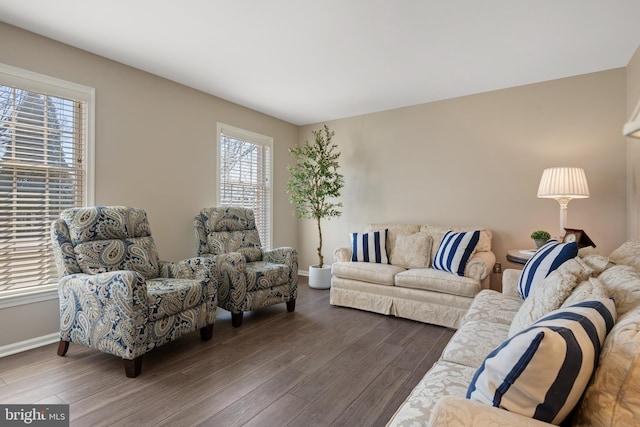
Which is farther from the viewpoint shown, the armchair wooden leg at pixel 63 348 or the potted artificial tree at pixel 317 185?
the potted artificial tree at pixel 317 185

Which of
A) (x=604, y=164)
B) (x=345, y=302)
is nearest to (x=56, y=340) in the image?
(x=345, y=302)

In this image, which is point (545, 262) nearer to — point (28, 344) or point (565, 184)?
point (565, 184)

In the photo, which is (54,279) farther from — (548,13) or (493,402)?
(548,13)

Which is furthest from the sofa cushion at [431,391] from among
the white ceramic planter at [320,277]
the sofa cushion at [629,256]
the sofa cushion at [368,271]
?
the white ceramic planter at [320,277]

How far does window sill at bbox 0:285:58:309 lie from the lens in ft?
8.03

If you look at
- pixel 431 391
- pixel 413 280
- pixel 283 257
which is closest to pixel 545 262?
pixel 431 391

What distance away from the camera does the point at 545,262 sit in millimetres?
1927

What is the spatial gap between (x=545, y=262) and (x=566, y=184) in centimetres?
137

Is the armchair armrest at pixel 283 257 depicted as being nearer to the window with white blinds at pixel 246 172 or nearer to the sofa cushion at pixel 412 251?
the window with white blinds at pixel 246 172

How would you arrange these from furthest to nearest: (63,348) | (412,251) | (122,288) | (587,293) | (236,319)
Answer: (412,251), (236,319), (63,348), (122,288), (587,293)

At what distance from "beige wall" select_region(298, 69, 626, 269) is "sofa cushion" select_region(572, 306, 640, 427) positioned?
3.07m

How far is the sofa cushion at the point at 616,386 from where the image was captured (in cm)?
75

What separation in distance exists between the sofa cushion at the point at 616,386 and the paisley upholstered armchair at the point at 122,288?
2278 mm

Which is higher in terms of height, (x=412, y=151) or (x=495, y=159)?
(x=412, y=151)
